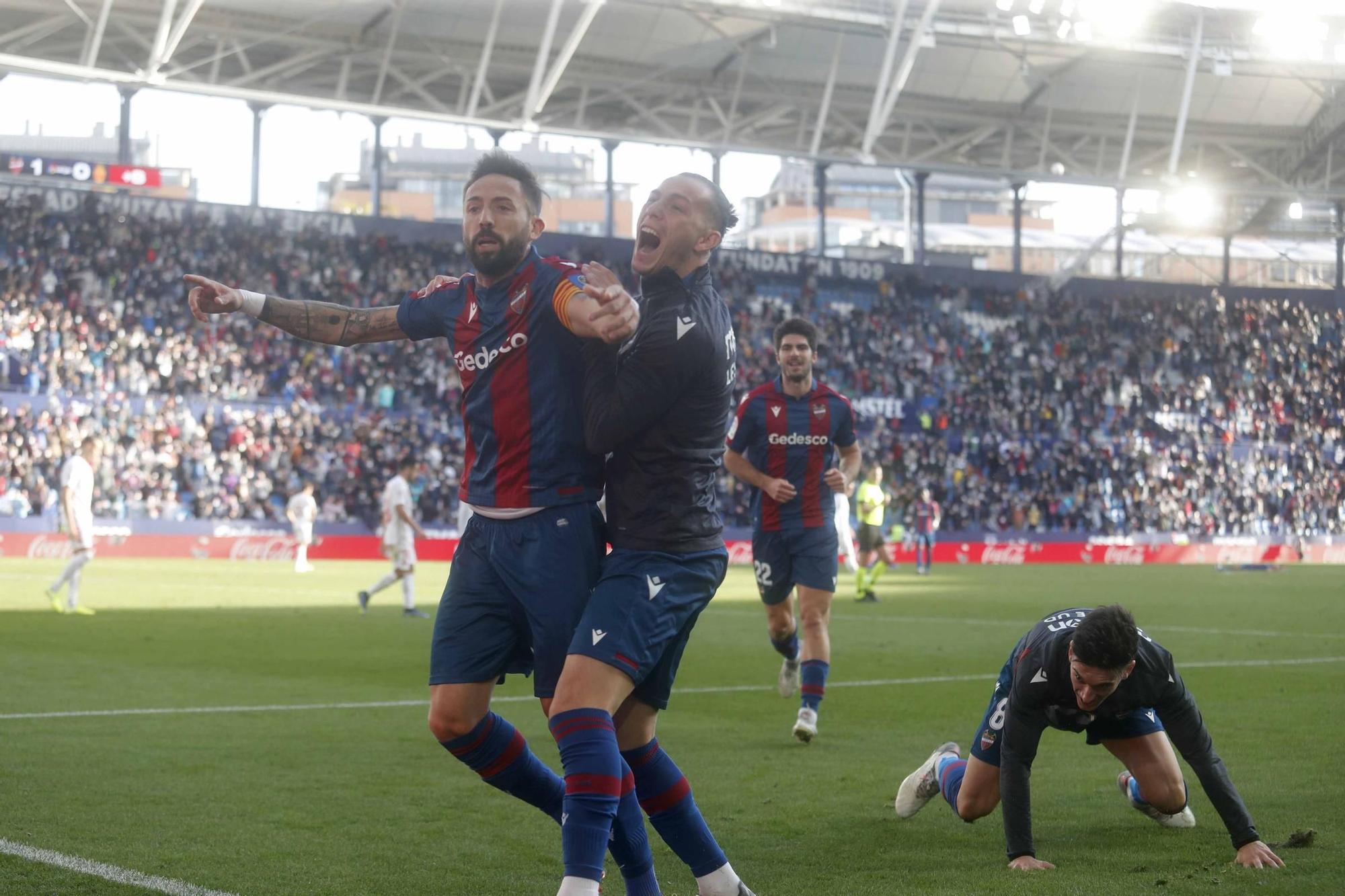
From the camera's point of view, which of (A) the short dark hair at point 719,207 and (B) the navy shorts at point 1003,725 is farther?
(B) the navy shorts at point 1003,725

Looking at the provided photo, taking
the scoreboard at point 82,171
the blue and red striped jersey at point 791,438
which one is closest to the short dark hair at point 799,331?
the blue and red striped jersey at point 791,438

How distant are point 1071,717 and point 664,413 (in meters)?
2.06

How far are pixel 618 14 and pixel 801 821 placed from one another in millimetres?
34030

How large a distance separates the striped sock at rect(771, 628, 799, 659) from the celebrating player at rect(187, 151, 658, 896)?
19.1ft

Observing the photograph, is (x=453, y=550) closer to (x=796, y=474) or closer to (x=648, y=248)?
(x=796, y=474)

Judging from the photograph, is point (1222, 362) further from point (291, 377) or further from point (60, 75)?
point (60, 75)

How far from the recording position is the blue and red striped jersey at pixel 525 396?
5.21 m

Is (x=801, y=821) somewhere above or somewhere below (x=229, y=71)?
below

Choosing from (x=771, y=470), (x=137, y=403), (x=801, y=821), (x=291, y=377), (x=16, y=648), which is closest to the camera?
(x=801, y=821)

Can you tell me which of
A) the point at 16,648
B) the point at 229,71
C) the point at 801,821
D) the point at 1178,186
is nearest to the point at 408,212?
the point at 229,71

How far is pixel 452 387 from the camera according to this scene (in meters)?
41.1

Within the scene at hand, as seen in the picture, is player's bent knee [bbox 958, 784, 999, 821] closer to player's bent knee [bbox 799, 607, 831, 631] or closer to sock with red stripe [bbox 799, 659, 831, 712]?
sock with red stripe [bbox 799, 659, 831, 712]

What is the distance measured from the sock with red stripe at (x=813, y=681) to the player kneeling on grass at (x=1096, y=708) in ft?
10.7

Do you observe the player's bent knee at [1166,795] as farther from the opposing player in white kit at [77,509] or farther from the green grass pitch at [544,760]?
the opposing player in white kit at [77,509]
